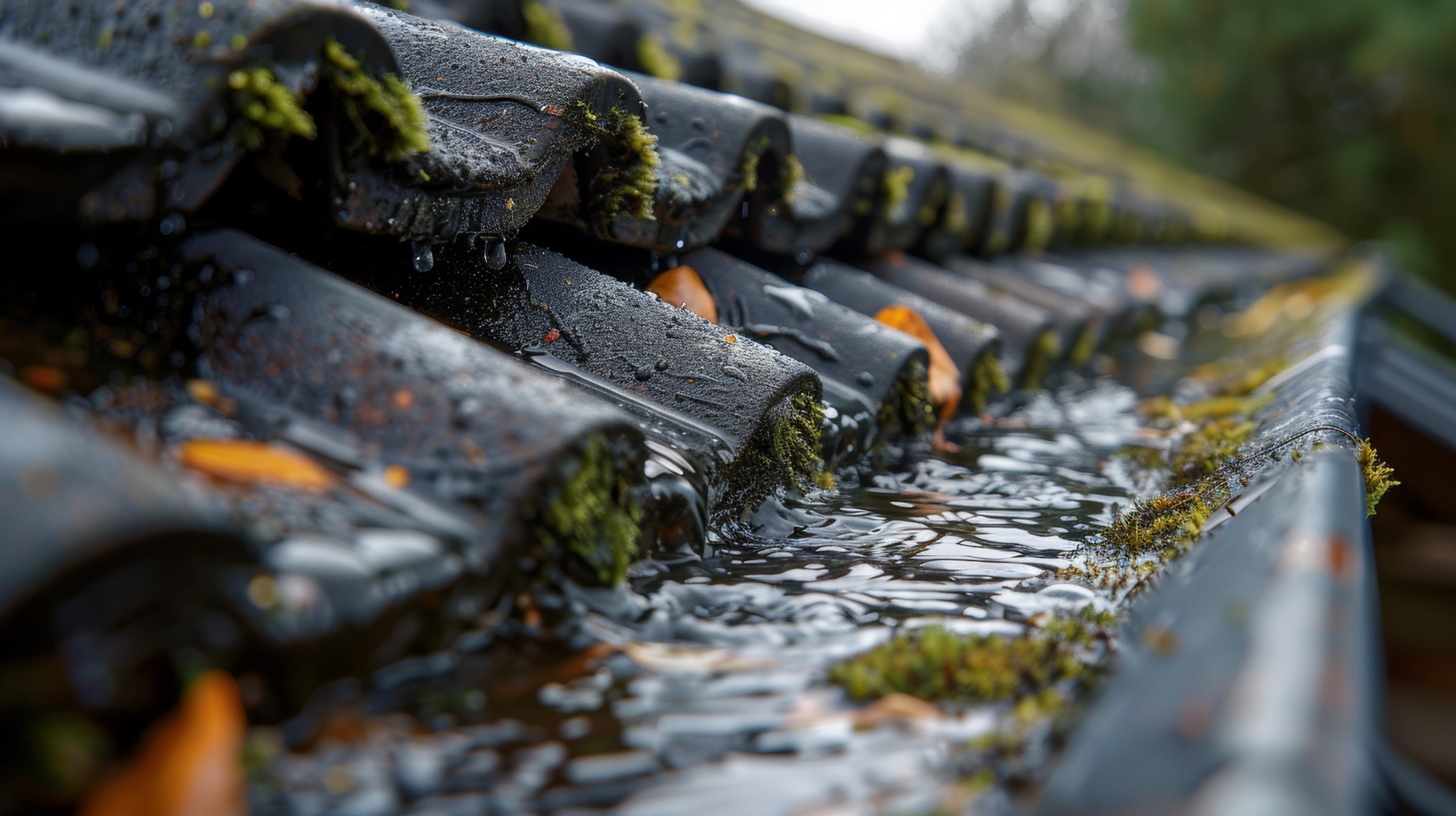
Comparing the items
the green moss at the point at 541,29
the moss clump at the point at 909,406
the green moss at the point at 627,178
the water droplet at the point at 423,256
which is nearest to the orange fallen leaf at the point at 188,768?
the water droplet at the point at 423,256

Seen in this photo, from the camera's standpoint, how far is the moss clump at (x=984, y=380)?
289 centimetres

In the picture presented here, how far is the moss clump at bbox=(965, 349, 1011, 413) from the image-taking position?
9.48ft

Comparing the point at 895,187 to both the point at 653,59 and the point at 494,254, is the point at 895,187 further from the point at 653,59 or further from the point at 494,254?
the point at 494,254

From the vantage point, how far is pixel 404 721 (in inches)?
41.1

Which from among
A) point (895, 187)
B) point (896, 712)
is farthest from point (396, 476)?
point (895, 187)

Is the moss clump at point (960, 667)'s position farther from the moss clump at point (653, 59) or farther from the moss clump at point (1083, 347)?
the moss clump at point (1083, 347)

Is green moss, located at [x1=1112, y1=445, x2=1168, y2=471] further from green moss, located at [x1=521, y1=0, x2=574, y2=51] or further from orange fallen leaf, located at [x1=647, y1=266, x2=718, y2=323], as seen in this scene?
green moss, located at [x1=521, y1=0, x2=574, y2=51]

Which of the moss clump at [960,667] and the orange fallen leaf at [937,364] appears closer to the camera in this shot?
the moss clump at [960,667]

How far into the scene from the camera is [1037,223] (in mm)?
4977

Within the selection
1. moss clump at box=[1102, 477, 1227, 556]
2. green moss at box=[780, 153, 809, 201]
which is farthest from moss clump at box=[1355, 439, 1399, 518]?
green moss at box=[780, 153, 809, 201]

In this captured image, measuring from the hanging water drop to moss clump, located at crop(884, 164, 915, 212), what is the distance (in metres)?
1.65

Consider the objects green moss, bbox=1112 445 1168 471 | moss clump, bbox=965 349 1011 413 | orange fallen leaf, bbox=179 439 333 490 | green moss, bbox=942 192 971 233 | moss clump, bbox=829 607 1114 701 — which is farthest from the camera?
green moss, bbox=942 192 971 233

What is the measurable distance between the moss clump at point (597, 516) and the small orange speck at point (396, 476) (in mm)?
178

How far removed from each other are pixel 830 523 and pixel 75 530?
1342 mm
